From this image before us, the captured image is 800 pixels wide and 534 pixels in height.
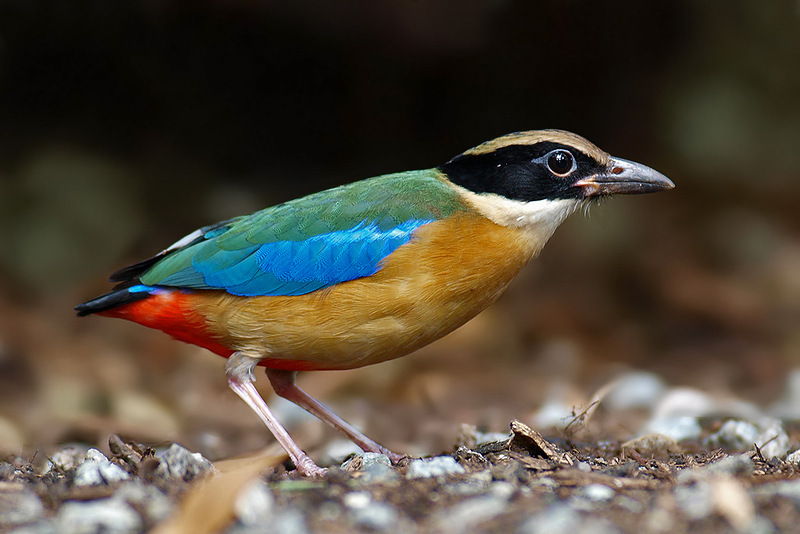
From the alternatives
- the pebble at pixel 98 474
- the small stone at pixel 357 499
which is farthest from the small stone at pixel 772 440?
the pebble at pixel 98 474

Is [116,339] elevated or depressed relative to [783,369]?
elevated

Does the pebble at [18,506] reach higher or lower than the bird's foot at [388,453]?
higher

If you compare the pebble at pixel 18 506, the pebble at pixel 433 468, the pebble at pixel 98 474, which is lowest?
the pebble at pixel 433 468

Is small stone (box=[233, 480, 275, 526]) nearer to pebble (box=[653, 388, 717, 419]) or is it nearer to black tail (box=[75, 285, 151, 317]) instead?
black tail (box=[75, 285, 151, 317])

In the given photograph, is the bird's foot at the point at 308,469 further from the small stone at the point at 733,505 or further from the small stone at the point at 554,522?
the small stone at the point at 733,505

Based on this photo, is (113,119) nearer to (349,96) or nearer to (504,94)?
(349,96)

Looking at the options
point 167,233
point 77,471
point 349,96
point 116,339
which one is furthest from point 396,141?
point 77,471

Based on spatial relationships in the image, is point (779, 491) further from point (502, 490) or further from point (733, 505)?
point (502, 490)
